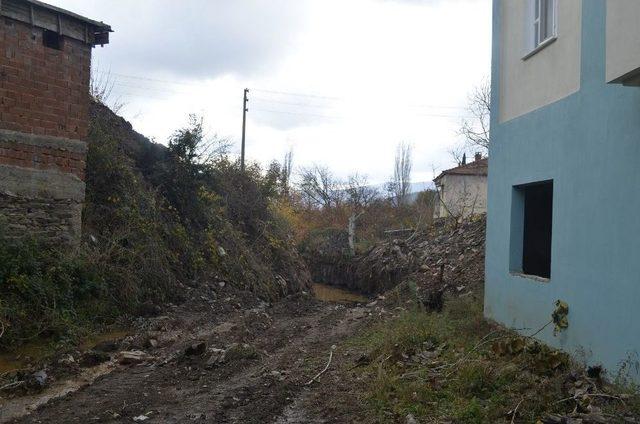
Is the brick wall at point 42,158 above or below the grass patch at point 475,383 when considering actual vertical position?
above

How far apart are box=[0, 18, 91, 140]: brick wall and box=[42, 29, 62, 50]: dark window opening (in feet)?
0.34

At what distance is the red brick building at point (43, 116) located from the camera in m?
10.1

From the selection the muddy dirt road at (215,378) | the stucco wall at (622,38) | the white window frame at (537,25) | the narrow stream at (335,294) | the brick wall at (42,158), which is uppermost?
the white window frame at (537,25)

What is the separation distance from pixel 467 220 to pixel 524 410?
54.8ft

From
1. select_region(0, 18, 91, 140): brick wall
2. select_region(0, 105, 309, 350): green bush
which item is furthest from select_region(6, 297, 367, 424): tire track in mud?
select_region(0, 18, 91, 140): brick wall

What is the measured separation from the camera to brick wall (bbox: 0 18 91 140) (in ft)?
33.0

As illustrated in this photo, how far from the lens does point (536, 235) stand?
32.1ft

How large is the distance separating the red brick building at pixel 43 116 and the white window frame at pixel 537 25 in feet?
25.1

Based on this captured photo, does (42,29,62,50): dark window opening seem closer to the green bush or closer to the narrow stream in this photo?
the green bush

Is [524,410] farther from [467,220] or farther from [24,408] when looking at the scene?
[467,220]

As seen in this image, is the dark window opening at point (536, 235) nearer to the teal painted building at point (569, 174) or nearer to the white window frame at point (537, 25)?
the teal painted building at point (569, 174)

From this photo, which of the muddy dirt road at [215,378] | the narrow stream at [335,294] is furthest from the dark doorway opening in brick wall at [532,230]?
the narrow stream at [335,294]

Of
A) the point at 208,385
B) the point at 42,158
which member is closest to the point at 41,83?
the point at 42,158

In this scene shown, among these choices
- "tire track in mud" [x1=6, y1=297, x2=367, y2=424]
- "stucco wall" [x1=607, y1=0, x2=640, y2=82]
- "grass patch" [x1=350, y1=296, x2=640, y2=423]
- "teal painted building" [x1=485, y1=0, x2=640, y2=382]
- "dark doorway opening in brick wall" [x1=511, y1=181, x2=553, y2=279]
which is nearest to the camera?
"stucco wall" [x1=607, y1=0, x2=640, y2=82]
